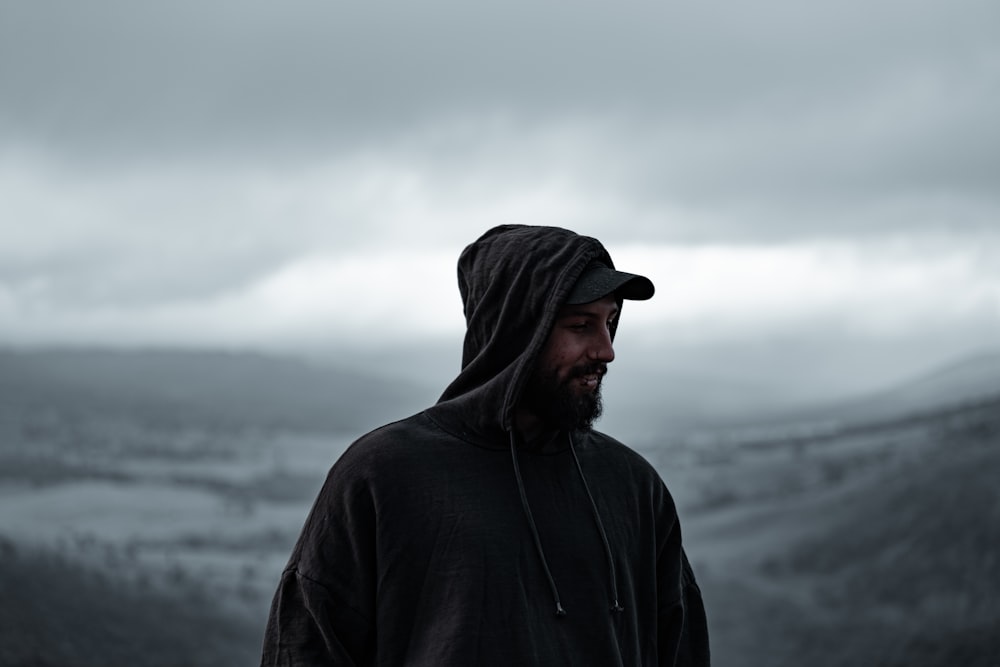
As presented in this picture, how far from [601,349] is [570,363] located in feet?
0.26

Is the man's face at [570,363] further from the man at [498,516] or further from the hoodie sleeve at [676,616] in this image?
the hoodie sleeve at [676,616]

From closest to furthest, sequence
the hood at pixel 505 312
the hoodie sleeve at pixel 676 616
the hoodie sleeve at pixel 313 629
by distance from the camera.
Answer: the hoodie sleeve at pixel 313 629 → the hood at pixel 505 312 → the hoodie sleeve at pixel 676 616

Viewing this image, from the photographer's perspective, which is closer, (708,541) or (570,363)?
(570,363)

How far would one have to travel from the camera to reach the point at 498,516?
125 inches

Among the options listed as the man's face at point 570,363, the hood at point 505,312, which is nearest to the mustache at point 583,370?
the man's face at point 570,363

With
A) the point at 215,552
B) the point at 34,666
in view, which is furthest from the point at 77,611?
the point at 215,552

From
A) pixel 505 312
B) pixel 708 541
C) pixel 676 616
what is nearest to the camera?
pixel 505 312

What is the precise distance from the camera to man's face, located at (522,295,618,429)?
321 cm

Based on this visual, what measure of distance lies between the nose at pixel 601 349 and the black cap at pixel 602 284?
10 centimetres

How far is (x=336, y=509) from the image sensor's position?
3.15 meters

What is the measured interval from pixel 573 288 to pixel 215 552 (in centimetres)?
1638

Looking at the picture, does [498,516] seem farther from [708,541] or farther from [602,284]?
[708,541]

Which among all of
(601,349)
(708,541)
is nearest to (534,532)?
Result: (601,349)

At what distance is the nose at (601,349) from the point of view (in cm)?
322
